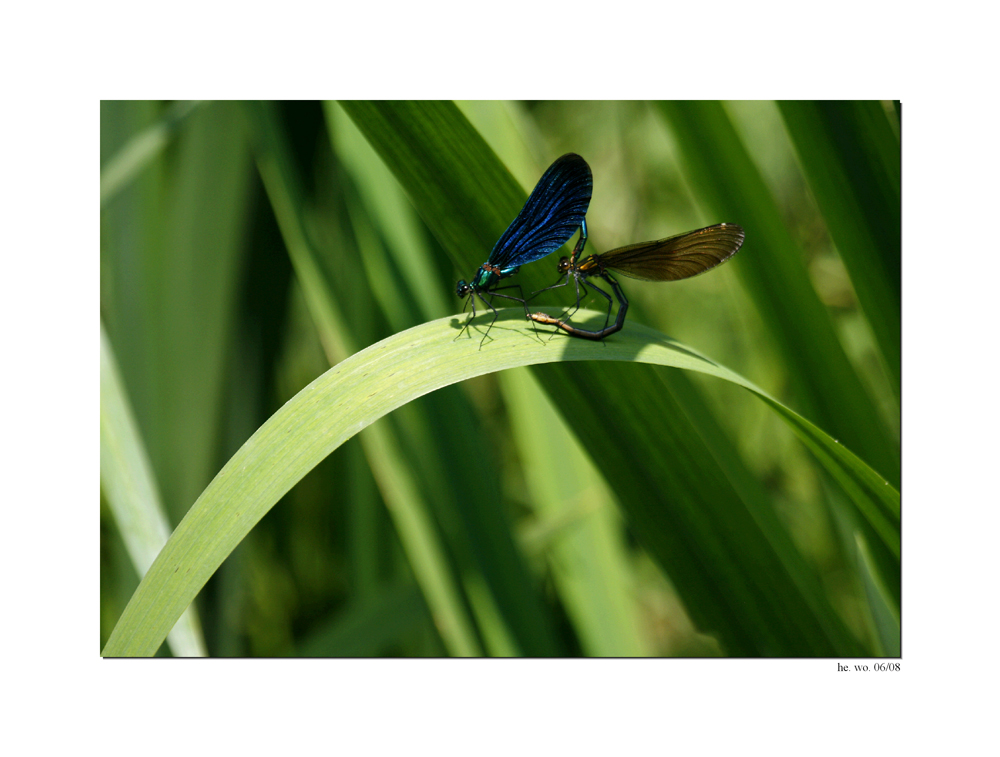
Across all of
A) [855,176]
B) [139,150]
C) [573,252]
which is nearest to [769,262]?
[855,176]

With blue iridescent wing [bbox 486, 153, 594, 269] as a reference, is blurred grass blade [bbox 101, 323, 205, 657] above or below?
below

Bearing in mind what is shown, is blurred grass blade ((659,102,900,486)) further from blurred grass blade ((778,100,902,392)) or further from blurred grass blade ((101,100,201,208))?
blurred grass blade ((101,100,201,208))

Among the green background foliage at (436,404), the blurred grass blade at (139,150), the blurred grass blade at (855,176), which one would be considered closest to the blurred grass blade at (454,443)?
the green background foliage at (436,404)

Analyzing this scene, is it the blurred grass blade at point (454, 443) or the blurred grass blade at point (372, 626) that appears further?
the blurred grass blade at point (372, 626)

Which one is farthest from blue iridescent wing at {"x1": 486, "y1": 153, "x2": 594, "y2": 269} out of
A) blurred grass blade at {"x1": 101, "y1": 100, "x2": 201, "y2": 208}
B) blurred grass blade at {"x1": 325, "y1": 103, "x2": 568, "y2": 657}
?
blurred grass blade at {"x1": 101, "y1": 100, "x2": 201, "y2": 208}

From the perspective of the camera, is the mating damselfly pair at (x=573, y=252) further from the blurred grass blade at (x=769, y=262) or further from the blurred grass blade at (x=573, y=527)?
the blurred grass blade at (x=573, y=527)
